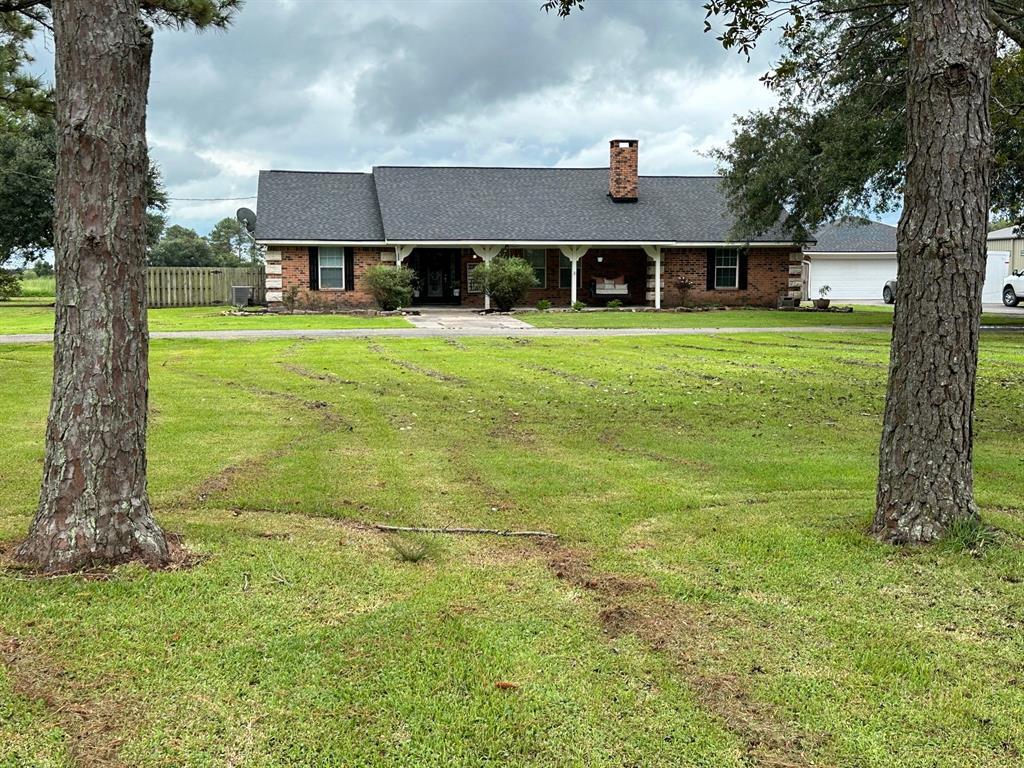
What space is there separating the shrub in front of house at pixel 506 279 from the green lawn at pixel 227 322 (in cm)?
390

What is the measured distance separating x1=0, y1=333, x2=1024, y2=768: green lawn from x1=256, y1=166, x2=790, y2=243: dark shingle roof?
22.6 meters

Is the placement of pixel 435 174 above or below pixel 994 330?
above

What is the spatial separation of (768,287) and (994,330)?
1077 cm

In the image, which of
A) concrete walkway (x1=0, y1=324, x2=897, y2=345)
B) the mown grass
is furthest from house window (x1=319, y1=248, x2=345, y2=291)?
the mown grass

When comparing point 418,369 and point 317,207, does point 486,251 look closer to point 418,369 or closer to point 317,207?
point 317,207

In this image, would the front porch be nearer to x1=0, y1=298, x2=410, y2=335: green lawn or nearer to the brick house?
the brick house

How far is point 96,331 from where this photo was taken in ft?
12.8

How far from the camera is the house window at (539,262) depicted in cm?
3088

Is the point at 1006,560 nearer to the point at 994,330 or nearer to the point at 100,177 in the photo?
the point at 100,177

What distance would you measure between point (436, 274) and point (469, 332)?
12.8 meters

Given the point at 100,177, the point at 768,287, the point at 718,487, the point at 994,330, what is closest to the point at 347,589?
the point at 100,177

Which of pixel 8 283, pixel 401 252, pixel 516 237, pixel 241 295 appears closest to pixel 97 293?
pixel 8 283

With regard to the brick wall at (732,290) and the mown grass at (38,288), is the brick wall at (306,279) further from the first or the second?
the mown grass at (38,288)

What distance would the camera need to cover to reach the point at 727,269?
3128 centimetres
